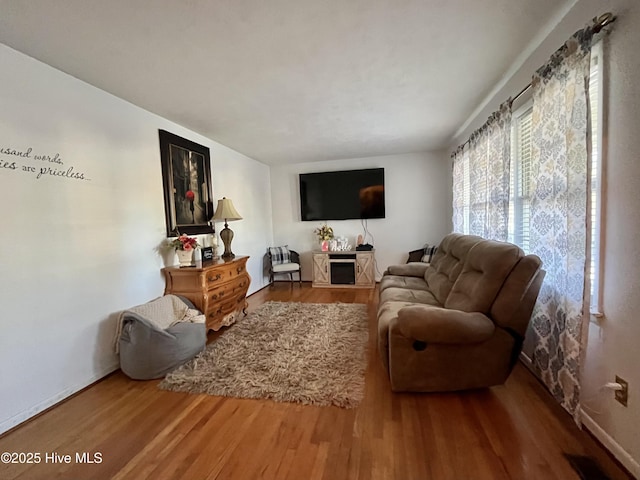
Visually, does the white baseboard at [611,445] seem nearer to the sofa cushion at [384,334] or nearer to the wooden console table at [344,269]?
the sofa cushion at [384,334]

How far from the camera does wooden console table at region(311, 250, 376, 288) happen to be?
16.4 ft

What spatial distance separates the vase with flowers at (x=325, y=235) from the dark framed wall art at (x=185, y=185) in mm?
2156

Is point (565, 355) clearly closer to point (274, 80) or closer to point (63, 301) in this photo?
point (274, 80)

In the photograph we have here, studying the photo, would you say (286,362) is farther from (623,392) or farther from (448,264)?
(623,392)

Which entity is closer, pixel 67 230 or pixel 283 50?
pixel 283 50

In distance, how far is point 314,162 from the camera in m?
5.48

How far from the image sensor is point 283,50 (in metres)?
1.87

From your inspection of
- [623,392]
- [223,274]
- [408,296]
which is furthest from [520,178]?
[223,274]

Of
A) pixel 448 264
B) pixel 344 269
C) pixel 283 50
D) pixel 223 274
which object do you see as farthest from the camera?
pixel 344 269

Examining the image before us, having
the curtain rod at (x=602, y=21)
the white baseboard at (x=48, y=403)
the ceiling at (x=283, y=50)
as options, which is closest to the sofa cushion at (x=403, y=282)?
Answer: the ceiling at (x=283, y=50)

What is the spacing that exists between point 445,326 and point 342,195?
12.5 ft

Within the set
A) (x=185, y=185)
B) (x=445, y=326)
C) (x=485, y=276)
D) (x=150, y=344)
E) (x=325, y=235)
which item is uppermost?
(x=185, y=185)

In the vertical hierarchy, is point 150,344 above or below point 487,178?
below

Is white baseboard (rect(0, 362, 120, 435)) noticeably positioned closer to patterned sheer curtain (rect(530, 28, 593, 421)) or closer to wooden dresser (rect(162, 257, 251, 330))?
wooden dresser (rect(162, 257, 251, 330))
